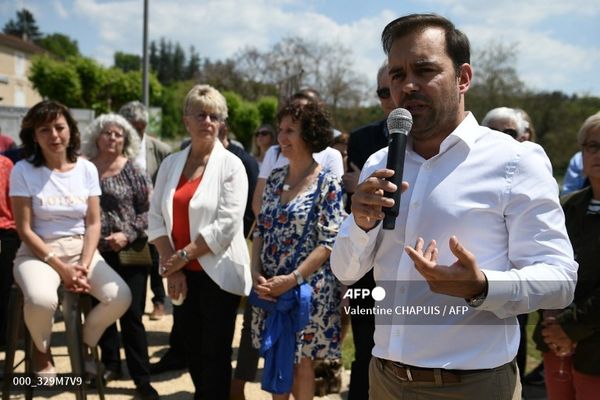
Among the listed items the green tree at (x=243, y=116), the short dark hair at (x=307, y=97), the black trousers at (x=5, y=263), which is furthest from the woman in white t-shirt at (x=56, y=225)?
the green tree at (x=243, y=116)

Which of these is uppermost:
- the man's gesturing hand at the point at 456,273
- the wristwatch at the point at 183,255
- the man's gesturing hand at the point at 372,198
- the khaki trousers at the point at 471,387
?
the man's gesturing hand at the point at 372,198

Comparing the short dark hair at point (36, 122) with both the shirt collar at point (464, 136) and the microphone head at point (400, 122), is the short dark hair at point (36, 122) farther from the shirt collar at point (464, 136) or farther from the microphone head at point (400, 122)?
the shirt collar at point (464, 136)

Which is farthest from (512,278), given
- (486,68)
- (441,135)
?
(486,68)

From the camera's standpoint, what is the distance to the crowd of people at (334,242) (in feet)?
5.82

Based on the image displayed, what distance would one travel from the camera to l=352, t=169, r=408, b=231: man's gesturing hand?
1.66 metres

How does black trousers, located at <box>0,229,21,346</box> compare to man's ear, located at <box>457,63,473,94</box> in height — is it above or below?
below

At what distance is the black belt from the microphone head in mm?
842

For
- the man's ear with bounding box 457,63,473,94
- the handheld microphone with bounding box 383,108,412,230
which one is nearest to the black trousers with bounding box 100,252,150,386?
the handheld microphone with bounding box 383,108,412,230

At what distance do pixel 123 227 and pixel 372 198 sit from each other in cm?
369

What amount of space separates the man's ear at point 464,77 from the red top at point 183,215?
2.52 metres

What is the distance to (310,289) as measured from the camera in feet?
11.9

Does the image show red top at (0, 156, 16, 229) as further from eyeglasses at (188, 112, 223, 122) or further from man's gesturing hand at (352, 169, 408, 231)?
man's gesturing hand at (352, 169, 408, 231)

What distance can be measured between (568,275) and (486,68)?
3010 cm

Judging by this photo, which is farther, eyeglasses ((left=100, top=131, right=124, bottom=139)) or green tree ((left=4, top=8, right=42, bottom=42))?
green tree ((left=4, top=8, right=42, bottom=42))
